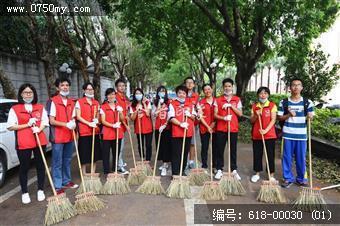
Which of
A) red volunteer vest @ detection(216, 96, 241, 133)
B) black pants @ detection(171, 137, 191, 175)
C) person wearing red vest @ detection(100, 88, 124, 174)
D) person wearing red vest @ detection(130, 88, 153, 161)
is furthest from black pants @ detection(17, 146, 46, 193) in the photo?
red volunteer vest @ detection(216, 96, 241, 133)

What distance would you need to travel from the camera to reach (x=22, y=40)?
14289 millimetres

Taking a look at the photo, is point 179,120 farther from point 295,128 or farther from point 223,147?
point 295,128

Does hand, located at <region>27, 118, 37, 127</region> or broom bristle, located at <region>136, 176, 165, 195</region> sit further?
broom bristle, located at <region>136, 176, 165, 195</region>

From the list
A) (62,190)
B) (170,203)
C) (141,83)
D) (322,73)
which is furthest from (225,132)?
(141,83)

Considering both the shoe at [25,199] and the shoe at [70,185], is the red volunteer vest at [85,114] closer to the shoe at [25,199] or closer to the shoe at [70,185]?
the shoe at [70,185]

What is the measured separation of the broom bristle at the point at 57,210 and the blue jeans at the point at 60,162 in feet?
3.12

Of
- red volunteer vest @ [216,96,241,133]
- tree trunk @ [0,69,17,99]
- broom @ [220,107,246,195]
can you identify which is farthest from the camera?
tree trunk @ [0,69,17,99]

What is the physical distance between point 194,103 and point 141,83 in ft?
101

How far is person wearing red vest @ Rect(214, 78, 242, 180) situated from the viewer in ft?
17.0

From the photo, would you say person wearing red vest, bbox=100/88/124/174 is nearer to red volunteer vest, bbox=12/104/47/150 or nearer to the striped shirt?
red volunteer vest, bbox=12/104/47/150

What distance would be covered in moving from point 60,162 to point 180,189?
1.98 metres

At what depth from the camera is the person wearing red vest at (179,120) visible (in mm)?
4996

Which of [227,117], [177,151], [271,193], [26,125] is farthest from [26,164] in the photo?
[271,193]

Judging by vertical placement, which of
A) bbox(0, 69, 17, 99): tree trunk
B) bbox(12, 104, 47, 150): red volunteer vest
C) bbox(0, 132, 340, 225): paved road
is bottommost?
bbox(0, 132, 340, 225): paved road
